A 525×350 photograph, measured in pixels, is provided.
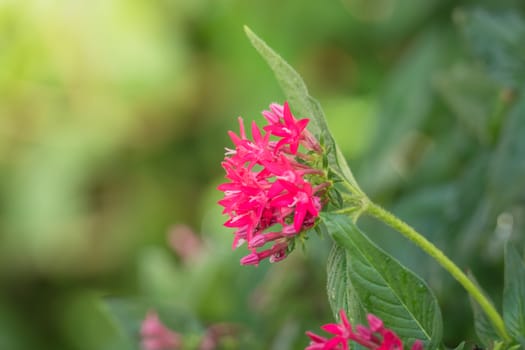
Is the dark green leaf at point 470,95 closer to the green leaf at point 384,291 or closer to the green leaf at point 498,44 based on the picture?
the green leaf at point 498,44

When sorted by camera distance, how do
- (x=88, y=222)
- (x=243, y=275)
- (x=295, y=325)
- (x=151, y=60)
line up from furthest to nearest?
(x=88, y=222) → (x=151, y=60) → (x=243, y=275) → (x=295, y=325)

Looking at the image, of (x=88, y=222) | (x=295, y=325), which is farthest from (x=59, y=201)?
(x=295, y=325)

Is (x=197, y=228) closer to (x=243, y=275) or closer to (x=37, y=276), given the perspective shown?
(x=37, y=276)

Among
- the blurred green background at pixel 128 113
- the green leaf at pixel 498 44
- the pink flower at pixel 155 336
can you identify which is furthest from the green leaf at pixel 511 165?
the blurred green background at pixel 128 113

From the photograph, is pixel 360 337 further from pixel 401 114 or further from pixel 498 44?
pixel 401 114

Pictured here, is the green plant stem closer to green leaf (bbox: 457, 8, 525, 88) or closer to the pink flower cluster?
the pink flower cluster

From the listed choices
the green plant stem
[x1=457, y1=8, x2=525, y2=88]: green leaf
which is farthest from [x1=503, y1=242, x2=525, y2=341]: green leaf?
[x1=457, y1=8, x2=525, y2=88]: green leaf
